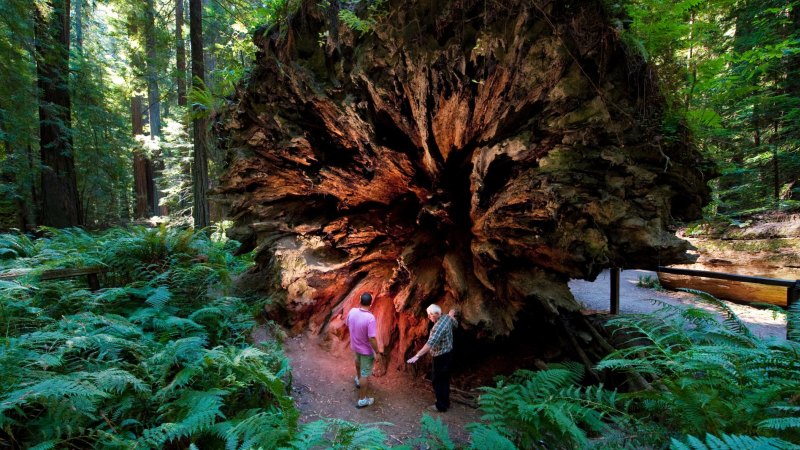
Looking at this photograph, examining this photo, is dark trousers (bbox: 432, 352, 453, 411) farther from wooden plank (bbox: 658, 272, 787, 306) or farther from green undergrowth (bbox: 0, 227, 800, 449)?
wooden plank (bbox: 658, 272, 787, 306)

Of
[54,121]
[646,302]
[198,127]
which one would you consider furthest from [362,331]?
[54,121]

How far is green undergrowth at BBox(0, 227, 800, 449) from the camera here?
2053 millimetres

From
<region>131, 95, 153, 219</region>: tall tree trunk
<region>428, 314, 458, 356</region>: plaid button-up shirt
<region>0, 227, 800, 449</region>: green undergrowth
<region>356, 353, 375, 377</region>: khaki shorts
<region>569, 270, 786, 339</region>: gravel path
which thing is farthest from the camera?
<region>131, 95, 153, 219</region>: tall tree trunk

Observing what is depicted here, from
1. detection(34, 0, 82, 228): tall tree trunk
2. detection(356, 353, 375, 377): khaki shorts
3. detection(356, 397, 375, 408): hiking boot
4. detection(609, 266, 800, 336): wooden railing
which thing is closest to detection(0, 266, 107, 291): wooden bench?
detection(356, 353, 375, 377): khaki shorts

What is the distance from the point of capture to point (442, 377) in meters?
4.80

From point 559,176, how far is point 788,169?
1060cm

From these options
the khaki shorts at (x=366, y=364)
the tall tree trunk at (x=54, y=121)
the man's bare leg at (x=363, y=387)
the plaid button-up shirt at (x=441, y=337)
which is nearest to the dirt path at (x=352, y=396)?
the man's bare leg at (x=363, y=387)

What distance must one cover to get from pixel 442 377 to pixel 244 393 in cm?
274

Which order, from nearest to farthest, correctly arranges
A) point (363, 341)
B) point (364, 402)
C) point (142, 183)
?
1. point (364, 402)
2. point (363, 341)
3. point (142, 183)

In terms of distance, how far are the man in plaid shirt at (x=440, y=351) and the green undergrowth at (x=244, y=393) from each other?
808mm

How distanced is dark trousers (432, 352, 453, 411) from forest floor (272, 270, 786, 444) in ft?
0.49

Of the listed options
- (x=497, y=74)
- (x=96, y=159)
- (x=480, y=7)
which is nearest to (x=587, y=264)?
(x=497, y=74)

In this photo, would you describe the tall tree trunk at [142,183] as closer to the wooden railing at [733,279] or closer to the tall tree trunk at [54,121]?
the tall tree trunk at [54,121]

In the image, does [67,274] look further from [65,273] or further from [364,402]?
[364,402]
